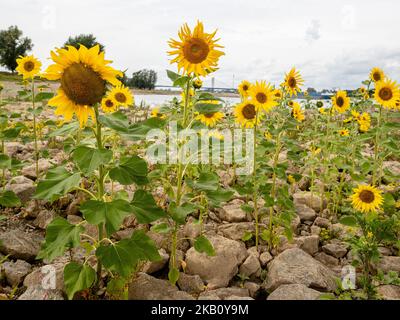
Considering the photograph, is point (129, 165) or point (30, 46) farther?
point (30, 46)

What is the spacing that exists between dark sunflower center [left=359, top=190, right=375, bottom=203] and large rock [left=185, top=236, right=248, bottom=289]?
4.24ft

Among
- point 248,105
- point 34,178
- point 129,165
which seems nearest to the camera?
point 129,165

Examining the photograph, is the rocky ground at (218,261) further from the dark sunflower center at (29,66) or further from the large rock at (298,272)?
the dark sunflower center at (29,66)

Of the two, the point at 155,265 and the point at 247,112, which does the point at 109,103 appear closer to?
the point at 247,112

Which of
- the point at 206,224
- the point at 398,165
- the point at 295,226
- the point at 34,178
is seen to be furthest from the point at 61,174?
the point at 398,165

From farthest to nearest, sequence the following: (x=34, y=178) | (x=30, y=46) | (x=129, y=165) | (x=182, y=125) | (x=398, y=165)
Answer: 1. (x=30, y=46)
2. (x=398, y=165)
3. (x=34, y=178)
4. (x=182, y=125)
5. (x=129, y=165)

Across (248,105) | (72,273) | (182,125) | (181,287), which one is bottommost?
(181,287)

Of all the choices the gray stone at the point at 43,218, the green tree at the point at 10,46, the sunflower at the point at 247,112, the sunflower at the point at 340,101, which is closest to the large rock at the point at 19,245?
the gray stone at the point at 43,218

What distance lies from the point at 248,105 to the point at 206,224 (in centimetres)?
122

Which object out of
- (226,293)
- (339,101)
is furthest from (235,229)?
(339,101)

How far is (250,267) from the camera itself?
2.86 metres
